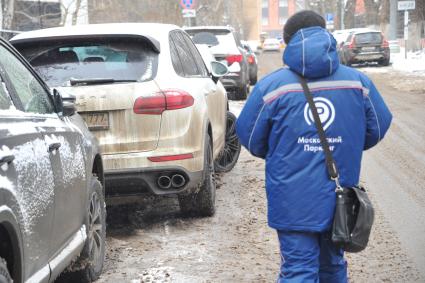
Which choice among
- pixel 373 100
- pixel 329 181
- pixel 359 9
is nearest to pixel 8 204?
pixel 329 181

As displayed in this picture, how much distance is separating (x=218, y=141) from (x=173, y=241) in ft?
5.89

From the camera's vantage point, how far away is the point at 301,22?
Answer: 12.4 feet

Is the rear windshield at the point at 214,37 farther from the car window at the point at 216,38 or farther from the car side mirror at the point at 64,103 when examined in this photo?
the car side mirror at the point at 64,103

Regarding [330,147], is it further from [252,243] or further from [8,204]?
[252,243]

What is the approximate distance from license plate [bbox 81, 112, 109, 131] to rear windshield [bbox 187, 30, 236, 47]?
1006 centimetres

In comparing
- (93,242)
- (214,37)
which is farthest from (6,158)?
(214,37)

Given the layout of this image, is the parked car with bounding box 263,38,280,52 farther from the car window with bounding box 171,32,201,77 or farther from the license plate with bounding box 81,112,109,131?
the license plate with bounding box 81,112,109,131

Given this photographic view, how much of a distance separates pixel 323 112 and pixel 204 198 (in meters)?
3.22

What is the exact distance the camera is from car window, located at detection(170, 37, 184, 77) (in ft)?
21.2

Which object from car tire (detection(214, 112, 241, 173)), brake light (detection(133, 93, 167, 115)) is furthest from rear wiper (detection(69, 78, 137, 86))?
car tire (detection(214, 112, 241, 173))

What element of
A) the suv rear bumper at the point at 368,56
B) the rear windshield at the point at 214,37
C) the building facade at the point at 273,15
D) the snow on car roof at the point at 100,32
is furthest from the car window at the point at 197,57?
the building facade at the point at 273,15

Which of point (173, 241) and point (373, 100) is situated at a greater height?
point (373, 100)

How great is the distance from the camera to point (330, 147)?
3662 mm

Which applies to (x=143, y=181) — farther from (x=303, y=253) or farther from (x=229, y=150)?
(x=229, y=150)
